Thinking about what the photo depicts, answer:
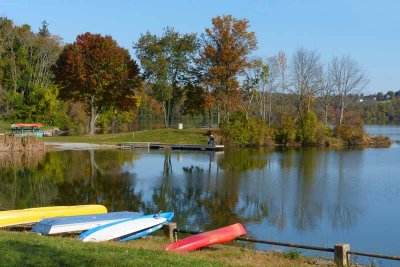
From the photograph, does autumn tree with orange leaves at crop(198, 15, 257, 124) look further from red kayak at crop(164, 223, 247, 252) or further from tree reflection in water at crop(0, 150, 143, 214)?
red kayak at crop(164, 223, 247, 252)

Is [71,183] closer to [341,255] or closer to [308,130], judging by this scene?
[341,255]

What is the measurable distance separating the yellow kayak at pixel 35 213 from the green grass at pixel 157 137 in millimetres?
33917

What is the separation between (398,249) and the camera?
Answer: 13.2 meters

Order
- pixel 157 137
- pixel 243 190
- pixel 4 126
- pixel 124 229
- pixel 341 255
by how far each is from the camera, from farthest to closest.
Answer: pixel 4 126
pixel 157 137
pixel 243 190
pixel 124 229
pixel 341 255

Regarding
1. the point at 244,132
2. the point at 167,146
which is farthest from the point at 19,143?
the point at 244,132

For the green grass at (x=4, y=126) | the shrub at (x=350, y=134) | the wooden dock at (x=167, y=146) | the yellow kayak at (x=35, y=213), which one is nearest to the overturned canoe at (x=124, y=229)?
the yellow kayak at (x=35, y=213)

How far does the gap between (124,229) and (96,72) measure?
4017cm

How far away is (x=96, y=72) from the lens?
5088 centimetres

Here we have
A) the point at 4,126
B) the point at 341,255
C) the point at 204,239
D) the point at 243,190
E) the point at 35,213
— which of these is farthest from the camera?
the point at 4,126

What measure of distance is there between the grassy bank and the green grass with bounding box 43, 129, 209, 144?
38.7m

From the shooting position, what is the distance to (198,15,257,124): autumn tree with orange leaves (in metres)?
51.4

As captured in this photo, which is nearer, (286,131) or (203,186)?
(203,186)

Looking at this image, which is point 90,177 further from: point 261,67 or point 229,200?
point 261,67

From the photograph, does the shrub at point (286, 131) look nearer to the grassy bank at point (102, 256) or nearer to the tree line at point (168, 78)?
the tree line at point (168, 78)
